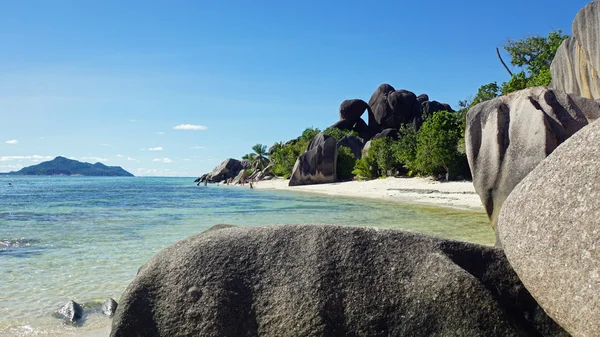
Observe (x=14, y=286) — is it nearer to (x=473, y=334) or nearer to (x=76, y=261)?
(x=76, y=261)

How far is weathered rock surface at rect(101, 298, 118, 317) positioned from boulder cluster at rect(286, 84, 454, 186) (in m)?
43.6

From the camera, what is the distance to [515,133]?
5598mm

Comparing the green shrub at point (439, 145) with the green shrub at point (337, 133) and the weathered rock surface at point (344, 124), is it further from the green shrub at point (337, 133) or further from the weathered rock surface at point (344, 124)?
the weathered rock surface at point (344, 124)

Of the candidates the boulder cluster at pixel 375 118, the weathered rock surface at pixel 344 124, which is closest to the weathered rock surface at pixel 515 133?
the boulder cluster at pixel 375 118

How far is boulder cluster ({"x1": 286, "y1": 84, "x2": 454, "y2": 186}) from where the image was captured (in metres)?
50.9

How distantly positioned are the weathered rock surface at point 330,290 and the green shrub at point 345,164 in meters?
46.8

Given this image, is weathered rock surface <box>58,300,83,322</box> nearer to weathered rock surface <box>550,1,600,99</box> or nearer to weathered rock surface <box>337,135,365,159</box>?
weathered rock surface <box>550,1,600,99</box>

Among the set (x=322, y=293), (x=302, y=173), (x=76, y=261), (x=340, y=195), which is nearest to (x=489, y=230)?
(x=76, y=261)

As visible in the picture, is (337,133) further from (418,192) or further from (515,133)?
(515,133)

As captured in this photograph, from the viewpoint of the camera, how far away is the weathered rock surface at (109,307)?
623cm

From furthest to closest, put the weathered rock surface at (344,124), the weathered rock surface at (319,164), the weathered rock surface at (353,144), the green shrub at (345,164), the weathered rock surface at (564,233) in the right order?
the weathered rock surface at (344,124) → the weathered rock surface at (353,144) → the green shrub at (345,164) → the weathered rock surface at (319,164) → the weathered rock surface at (564,233)

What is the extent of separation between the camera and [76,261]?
972 centimetres

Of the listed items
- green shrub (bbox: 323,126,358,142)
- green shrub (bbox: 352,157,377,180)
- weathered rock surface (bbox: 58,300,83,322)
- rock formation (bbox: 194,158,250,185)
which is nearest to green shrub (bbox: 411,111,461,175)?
green shrub (bbox: 352,157,377,180)

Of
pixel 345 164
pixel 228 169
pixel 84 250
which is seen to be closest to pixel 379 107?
pixel 345 164
